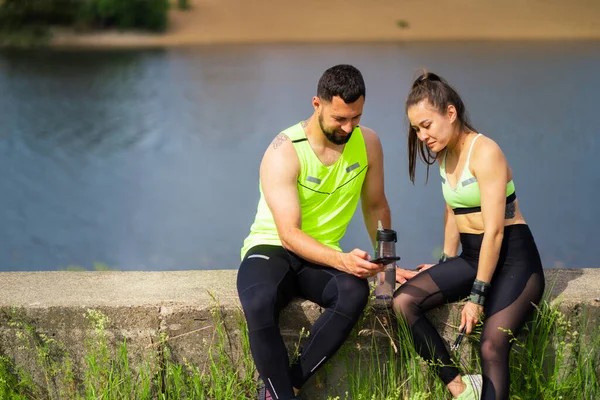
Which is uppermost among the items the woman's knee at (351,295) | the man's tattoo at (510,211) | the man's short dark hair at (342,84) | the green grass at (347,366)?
the man's short dark hair at (342,84)

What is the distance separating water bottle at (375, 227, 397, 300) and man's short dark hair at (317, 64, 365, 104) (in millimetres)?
553

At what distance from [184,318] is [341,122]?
1014 mm

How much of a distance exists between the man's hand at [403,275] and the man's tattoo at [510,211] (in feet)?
1.61

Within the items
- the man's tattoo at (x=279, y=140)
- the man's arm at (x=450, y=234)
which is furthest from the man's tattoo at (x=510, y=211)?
the man's tattoo at (x=279, y=140)

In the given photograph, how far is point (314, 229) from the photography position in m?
3.20

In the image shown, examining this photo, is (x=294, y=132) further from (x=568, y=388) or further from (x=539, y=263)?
(x=568, y=388)

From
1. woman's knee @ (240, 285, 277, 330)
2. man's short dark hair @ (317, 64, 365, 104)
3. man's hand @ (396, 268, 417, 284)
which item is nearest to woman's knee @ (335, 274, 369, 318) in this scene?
woman's knee @ (240, 285, 277, 330)

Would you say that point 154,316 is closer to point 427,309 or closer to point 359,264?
point 359,264

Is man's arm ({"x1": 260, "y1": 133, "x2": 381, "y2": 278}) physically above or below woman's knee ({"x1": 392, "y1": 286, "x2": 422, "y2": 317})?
above

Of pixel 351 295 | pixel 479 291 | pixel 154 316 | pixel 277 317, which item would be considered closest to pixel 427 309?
pixel 479 291

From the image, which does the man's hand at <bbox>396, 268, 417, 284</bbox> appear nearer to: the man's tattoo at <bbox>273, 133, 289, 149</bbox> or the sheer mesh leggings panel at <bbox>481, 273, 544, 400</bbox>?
the sheer mesh leggings panel at <bbox>481, 273, 544, 400</bbox>

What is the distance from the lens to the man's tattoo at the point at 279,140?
3.19 meters

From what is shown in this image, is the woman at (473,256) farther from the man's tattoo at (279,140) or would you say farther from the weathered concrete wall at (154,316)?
the man's tattoo at (279,140)

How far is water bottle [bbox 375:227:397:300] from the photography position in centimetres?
305
